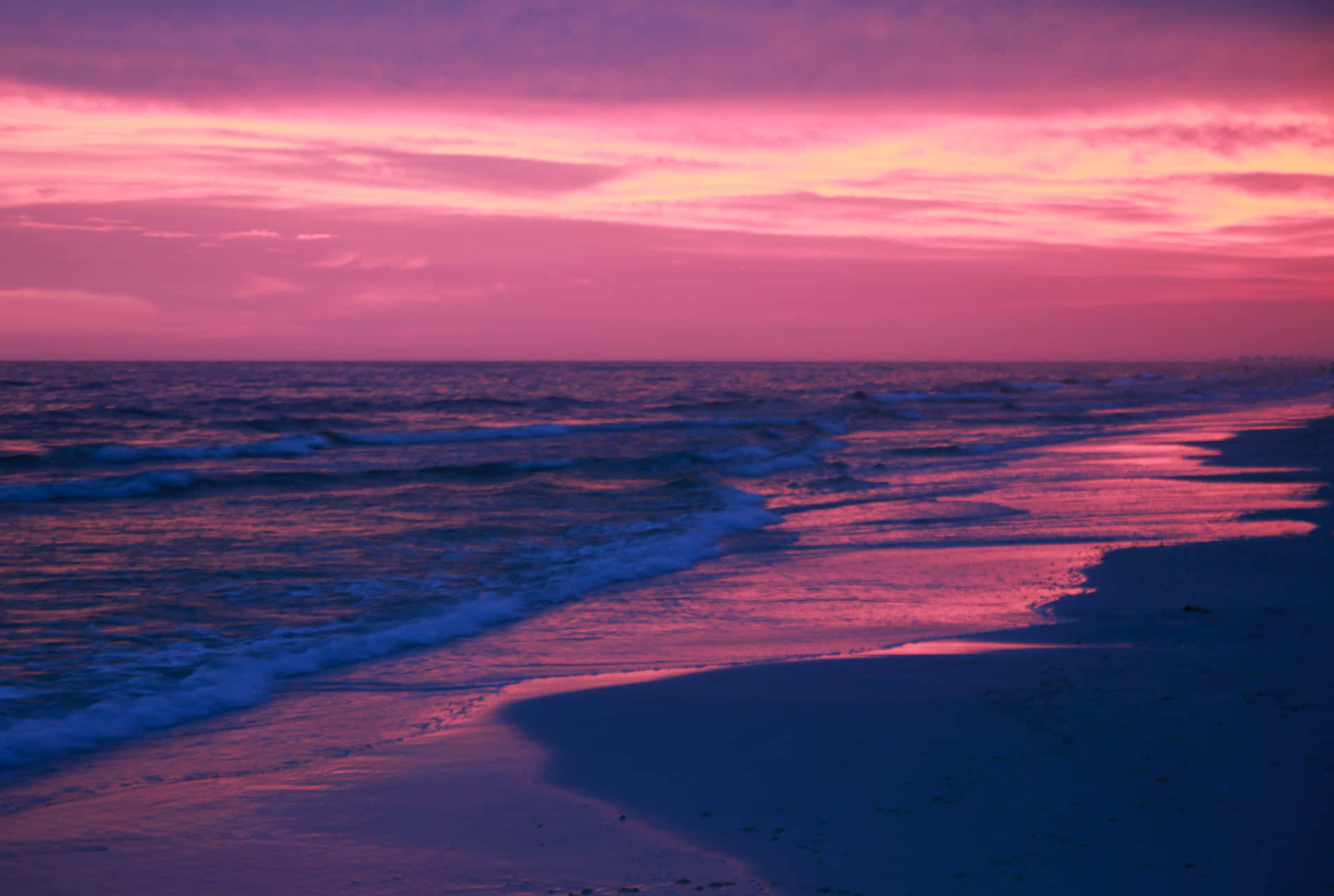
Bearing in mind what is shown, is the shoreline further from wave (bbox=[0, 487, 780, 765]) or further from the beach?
wave (bbox=[0, 487, 780, 765])

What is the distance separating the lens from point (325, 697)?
673 centimetres

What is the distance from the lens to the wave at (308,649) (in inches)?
233

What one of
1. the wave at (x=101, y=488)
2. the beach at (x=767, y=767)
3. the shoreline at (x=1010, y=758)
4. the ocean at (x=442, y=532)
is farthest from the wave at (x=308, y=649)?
the wave at (x=101, y=488)

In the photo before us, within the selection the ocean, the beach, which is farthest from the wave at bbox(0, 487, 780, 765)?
the beach

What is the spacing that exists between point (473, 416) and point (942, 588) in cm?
3558

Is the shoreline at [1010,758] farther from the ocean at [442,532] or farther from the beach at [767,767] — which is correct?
the ocean at [442,532]

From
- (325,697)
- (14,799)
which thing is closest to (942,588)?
(325,697)

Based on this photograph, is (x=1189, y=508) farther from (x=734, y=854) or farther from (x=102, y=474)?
(x=102, y=474)

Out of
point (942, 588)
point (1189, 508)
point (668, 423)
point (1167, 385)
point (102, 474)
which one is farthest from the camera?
point (1167, 385)

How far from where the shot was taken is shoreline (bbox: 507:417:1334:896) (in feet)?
12.4

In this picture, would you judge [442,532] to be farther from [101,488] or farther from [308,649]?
[101,488]

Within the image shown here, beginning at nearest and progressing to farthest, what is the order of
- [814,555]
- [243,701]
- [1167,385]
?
[243,701]
[814,555]
[1167,385]

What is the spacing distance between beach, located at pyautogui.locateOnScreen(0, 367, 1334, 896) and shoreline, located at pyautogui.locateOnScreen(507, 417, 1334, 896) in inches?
0.7

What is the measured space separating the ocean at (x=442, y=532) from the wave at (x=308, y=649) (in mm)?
28
